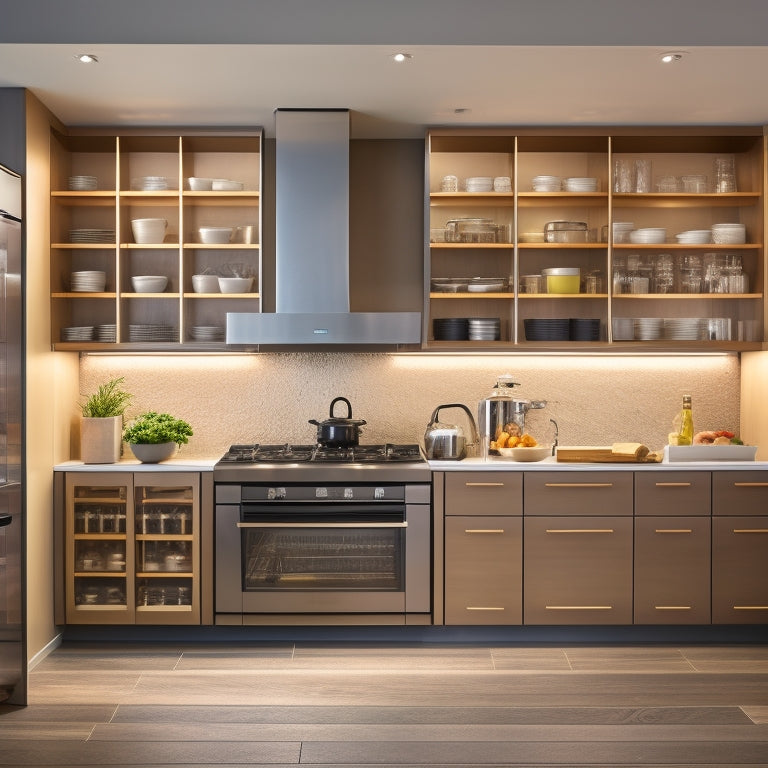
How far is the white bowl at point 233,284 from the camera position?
4.54 metres

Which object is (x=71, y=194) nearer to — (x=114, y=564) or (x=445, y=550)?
(x=114, y=564)

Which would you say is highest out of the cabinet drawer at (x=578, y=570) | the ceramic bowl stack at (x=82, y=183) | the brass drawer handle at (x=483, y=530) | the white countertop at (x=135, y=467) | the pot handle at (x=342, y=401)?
the ceramic bowl stack at (x=82, y=183)

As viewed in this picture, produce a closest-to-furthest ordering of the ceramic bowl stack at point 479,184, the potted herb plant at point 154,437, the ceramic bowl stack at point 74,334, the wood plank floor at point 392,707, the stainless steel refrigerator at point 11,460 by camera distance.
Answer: the wood plank floor at point 392,707 → the stainless steel refrigerator at point 11,460 → the potted herb plant at point 154,437 → the ceramic bowl stack at point 74,334 → the ceramic bowl stack at point 479,184

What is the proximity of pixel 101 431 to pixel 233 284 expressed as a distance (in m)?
1.02

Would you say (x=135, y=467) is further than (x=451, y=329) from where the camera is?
No

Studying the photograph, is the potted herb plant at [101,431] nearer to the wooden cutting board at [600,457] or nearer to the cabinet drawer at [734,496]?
the wooden cutting board at [600,457]

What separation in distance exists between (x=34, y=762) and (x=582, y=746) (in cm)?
195

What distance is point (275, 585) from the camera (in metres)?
4.22

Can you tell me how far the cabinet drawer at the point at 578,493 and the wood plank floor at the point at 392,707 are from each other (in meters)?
0.68

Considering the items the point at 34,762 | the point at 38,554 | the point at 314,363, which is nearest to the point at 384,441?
the point at 314,363

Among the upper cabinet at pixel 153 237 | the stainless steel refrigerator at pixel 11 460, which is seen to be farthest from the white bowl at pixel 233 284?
the stainless steel refrigerator at pixel 11 460

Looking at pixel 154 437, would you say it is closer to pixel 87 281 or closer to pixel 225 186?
pixel 87 281

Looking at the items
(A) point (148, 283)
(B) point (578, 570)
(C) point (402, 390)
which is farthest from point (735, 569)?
(A) point (148, 283)

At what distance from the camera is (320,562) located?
166 inches
